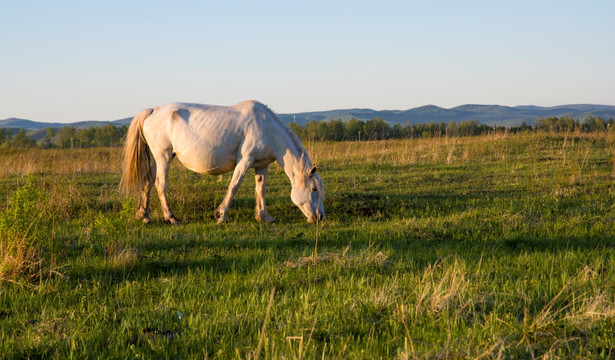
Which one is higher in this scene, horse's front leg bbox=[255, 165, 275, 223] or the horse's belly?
the horse's belly

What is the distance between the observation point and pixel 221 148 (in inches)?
379

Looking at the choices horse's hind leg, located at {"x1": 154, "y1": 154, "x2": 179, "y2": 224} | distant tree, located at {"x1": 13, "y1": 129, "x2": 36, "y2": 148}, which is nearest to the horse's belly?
horse's hind leg, located at {"x1": 154, "y1": 154, "x2": 179, "y2": 224}

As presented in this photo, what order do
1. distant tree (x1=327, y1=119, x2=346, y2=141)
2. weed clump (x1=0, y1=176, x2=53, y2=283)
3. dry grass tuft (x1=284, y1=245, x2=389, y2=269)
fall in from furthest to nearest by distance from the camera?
distant tree (x1=327, y1=119, x2=346, y2=141), dry grass tuft (x1=284, y1=245, x2=389, y2=269), weed clump (x1=0, y1=176, x2=53, y2=283)

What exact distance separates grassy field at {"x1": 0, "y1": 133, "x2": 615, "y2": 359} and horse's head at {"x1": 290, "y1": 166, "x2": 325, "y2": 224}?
0.37 metres

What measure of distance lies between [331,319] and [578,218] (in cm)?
616

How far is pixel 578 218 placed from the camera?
8.65 meters

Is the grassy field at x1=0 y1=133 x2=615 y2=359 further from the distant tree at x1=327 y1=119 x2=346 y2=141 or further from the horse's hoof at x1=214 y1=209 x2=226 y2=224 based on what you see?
the distant tree at x1=327 y1=119 x2=346 y2=141

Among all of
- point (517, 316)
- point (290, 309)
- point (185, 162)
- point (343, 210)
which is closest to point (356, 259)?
point (290, 309)

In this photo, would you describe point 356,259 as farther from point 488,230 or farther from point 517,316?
point 488,230

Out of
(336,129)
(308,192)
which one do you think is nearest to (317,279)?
(308,192)

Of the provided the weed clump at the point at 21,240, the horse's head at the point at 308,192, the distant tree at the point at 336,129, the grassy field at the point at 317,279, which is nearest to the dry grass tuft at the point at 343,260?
the grassy field at the point at 317,279

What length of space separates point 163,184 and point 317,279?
517 centimetres

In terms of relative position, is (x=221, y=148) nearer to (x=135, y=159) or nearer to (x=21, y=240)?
(x=135, y=159)

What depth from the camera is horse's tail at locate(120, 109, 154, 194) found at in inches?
392
